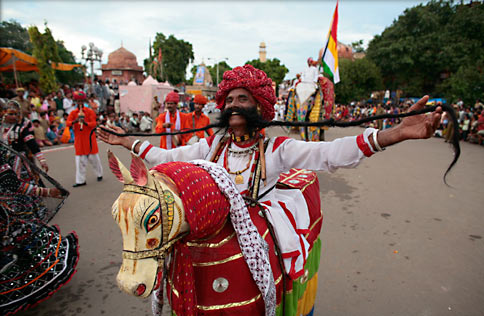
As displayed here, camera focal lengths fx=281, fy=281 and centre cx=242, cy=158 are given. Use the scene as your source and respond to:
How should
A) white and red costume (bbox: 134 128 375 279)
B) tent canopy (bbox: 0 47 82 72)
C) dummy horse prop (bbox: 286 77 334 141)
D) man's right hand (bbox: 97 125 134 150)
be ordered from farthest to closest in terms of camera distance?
1. tent canopy (bbox: 0 47 82 72)
2. dummy horse prop (bbox: 286 77 334 141)
3. man's right hand (bbox: 97 125 134 150)
4. white and red costume (bbox: 134 128 375 279)

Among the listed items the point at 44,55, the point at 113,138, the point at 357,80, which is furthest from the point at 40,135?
the point at 357,80

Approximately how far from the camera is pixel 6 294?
2.33 m

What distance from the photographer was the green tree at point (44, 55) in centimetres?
1569

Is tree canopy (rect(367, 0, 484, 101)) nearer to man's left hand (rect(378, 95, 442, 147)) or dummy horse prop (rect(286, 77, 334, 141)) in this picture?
dummy horse prop (rect(286, 77, 334, 141))

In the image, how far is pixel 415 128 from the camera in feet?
4.30

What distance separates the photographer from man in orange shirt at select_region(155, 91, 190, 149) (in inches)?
221

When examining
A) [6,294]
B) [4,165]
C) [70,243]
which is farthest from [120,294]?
[4,165]

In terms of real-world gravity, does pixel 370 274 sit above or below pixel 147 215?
below

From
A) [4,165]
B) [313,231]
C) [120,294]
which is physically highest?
[4,165]

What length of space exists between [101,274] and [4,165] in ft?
4.98

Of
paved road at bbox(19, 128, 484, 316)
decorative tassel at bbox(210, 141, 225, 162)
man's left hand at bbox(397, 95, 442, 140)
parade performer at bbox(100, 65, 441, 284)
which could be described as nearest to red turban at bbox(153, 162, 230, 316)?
parade performer at bbox(100, 65, 441, 284)

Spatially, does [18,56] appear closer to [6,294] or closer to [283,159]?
[6,294]

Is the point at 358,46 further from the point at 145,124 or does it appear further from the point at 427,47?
the point at 145,124

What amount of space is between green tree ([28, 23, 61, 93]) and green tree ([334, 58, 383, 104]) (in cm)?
2434
